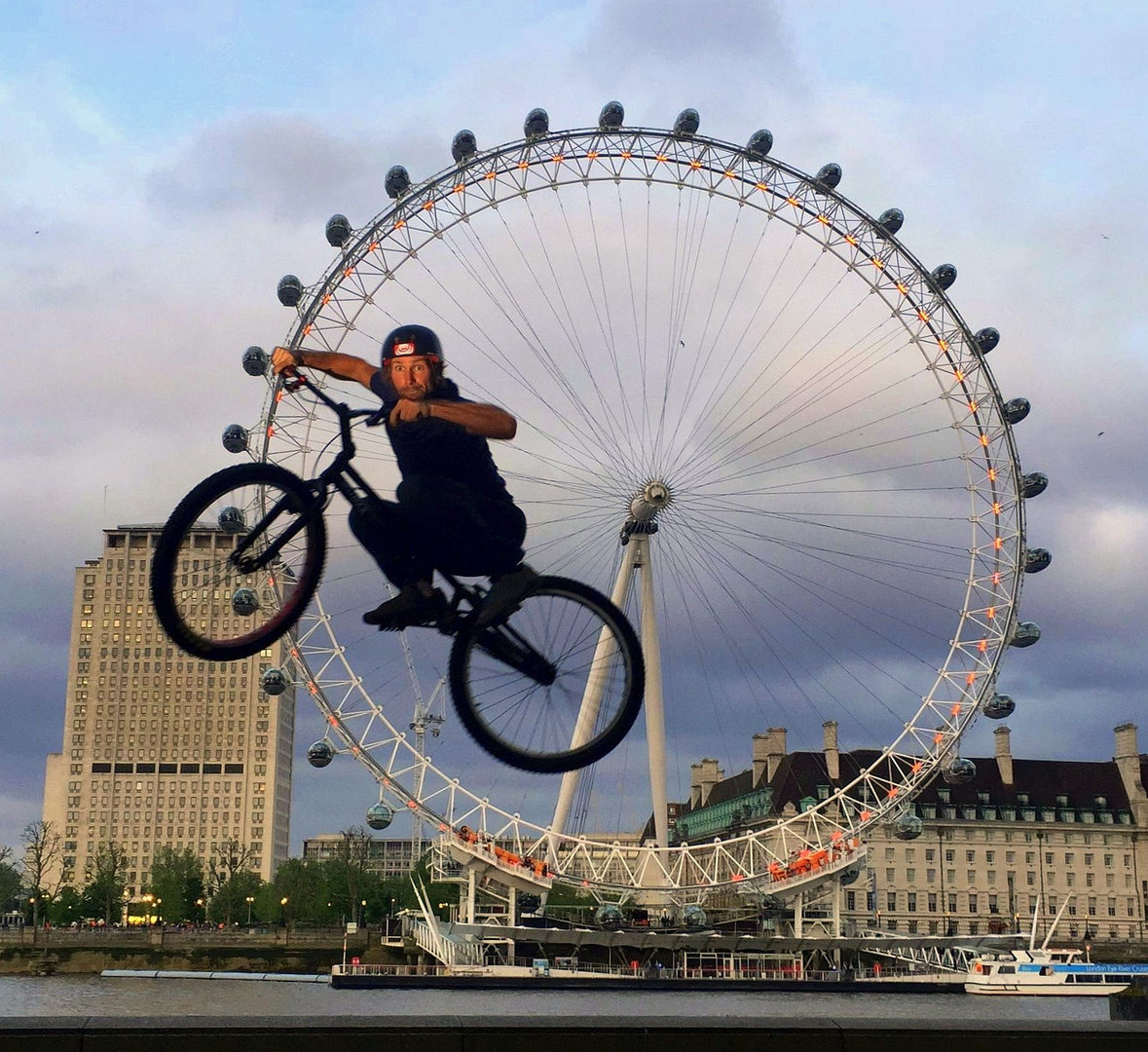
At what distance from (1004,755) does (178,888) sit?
56671 millimetres

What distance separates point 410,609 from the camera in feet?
65.4

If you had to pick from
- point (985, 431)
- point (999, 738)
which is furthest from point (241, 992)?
point (999, 738)

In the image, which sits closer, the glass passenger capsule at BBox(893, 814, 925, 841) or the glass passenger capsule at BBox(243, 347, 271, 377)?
the glass passenger capsule at BBox(243, 347, 271, 377)

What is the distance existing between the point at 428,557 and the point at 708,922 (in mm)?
50157

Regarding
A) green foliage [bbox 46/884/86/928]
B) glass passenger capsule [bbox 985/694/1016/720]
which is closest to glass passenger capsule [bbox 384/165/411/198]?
glass passenger capsule [bbox 985/694/1016/720]

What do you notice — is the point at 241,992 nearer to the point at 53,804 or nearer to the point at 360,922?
the point at 360,922

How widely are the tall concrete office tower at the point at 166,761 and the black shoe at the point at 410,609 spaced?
405ft

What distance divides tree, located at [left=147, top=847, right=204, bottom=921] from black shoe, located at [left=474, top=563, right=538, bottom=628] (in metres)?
86.5

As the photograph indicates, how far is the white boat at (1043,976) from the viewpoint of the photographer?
66250mm

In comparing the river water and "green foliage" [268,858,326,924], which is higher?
"green foliage" [268,858,326,924]

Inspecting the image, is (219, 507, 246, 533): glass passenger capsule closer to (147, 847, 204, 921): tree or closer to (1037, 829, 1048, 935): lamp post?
(147, 847, 204, 921): tree

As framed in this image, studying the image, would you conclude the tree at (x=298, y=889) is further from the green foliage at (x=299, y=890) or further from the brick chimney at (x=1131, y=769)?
the brick chimney at (x=1131, y=769)

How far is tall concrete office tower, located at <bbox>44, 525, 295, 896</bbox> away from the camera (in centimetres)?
14000

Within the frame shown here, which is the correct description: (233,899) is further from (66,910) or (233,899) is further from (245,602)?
(245,602)
